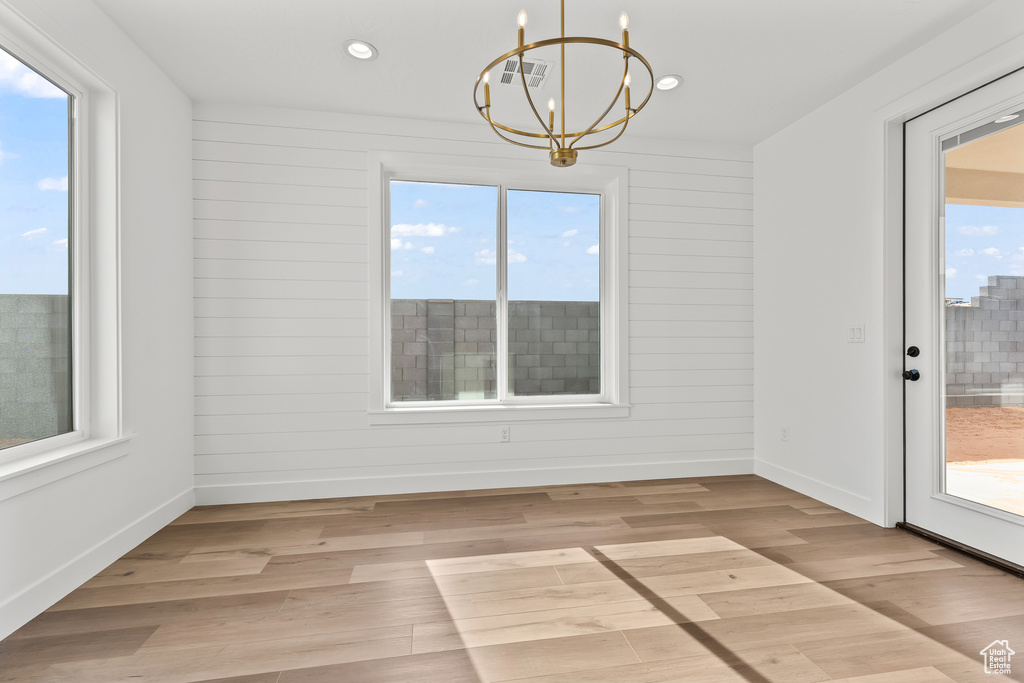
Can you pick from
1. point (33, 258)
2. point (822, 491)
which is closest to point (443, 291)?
point (33, 258)

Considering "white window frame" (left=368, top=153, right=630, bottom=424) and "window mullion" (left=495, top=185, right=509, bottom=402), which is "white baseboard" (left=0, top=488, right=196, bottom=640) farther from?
"window mullion" (left=495, top=185, right=509, bottom=402)

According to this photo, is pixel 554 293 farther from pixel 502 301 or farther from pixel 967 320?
pixel 967 320

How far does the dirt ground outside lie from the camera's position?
232 centimetres

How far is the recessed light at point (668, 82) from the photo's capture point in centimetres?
291

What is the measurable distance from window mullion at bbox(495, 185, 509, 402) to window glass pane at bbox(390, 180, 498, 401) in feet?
0.12

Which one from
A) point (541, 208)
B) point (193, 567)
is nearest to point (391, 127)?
point (541, 208)

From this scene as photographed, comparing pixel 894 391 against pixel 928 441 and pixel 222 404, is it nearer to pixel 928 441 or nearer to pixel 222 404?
pixel 928 441

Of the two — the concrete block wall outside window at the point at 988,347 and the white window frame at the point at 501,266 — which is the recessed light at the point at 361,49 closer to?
the white window frame at the point at 501,266

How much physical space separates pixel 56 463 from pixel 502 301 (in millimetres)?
2591

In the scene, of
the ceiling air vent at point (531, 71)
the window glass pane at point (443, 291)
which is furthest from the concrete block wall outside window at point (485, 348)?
the ceiling air vent at point (531, 71)

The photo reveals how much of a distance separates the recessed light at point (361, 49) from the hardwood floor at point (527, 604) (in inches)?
102

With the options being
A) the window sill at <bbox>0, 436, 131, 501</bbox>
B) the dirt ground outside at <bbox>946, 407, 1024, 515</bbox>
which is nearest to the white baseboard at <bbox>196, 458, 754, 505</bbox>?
the window sill at <bbox>0, 436, 131, 501</bbox>

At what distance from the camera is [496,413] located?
142 inches

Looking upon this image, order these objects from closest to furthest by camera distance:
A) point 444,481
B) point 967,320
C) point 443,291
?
point 967,320
point 444,481
point 443,291
